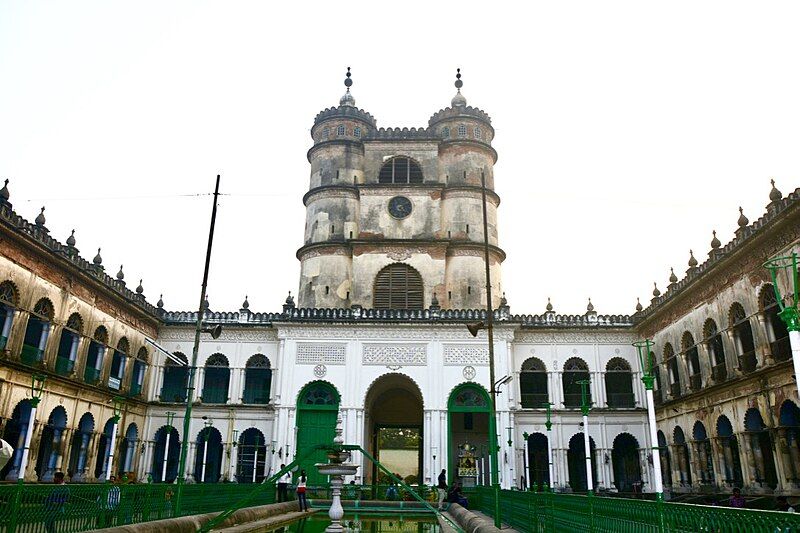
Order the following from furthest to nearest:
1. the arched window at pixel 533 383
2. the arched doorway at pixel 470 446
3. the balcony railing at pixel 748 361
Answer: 1. the arched doorway at pixel 470 446
2. the arched window at pixel 533 383
3. the balcony railing at pixel 748 361

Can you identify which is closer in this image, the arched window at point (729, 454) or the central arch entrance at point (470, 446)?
the arched window at point (729, 454)

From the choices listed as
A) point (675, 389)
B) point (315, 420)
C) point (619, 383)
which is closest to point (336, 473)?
point (315, 420)

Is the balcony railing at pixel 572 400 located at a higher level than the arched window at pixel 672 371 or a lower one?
lower

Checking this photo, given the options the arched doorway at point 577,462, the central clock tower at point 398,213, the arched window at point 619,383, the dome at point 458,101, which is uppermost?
the dome at point 458,101

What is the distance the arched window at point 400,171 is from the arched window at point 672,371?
1491cm

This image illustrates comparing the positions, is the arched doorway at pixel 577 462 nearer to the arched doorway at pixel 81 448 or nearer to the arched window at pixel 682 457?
the arched window at pixel 682 457

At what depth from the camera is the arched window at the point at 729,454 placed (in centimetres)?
2068

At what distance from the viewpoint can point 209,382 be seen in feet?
96.4

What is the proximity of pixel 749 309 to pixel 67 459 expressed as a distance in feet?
76.2

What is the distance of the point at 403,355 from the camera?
1057 inches

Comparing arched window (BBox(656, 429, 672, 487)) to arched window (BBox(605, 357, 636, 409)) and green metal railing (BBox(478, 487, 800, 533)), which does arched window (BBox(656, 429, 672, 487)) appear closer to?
arched window (BBox(605, 357, 636, 409))

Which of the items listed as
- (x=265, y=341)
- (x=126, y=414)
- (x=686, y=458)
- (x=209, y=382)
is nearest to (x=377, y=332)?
(x=265, y=341)

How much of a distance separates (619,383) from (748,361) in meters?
9.18

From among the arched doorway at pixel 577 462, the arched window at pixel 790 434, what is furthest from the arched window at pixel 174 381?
the arched window at pixel 790 434
